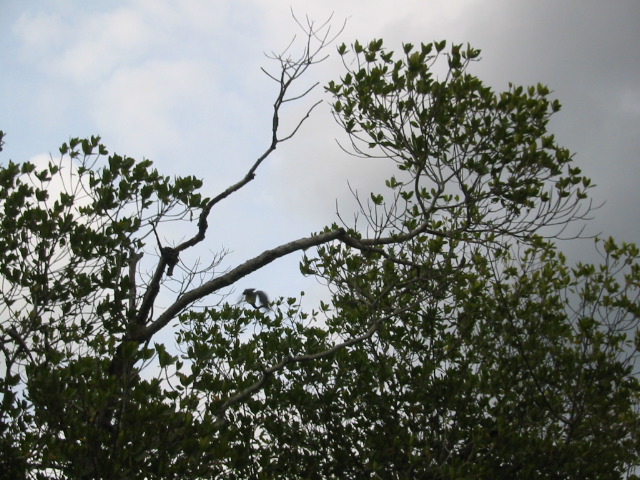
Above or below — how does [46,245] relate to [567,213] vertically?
below

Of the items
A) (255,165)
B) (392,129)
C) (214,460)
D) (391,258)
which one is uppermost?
(392,129)

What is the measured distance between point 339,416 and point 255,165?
10.5 ft

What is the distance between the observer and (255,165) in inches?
234

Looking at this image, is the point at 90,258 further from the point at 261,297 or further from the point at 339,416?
the point at 339,416

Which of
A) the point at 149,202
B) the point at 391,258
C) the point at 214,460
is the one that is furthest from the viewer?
the point at 391,258

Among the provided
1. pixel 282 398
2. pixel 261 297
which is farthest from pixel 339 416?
pixel 261 297

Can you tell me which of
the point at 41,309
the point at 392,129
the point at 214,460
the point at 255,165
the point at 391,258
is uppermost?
the point at 392,129

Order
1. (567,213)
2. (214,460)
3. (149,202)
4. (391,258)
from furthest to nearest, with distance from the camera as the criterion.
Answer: (567,213)
(391,258)
(149,202)
(214,460)

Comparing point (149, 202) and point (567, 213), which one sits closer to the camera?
point (149, 202)

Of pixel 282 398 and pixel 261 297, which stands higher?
pixel 261 297

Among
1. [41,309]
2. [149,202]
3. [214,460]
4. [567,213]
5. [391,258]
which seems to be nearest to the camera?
[214,460]

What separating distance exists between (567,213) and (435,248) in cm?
151

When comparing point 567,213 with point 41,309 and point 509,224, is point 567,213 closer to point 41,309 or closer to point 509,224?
point 509,224

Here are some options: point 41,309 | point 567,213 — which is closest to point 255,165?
point 41,309
